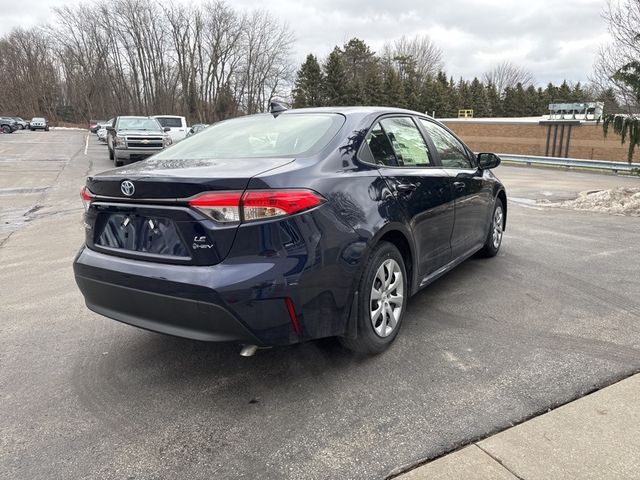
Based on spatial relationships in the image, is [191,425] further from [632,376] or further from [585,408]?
[632,376]

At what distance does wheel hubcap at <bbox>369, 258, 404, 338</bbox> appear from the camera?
317 centimetres

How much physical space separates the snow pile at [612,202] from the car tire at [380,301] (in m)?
7.63

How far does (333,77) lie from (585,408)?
5651 cm

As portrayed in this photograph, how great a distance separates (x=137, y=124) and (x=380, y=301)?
17147 millimetres

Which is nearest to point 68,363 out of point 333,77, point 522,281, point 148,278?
point 148,278

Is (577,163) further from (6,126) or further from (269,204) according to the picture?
(6,126)

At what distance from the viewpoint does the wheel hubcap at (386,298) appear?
125 inches

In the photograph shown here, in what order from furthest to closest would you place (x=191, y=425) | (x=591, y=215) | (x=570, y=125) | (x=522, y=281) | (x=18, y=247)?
(x=570, y=125) < (x=591, y=215) < (x=18, y=247) < (x=522, y=281) < (x=191, y=425)

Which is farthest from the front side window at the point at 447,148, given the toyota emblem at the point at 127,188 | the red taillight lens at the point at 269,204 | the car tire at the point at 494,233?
the toyota emblem at the point at 127,188

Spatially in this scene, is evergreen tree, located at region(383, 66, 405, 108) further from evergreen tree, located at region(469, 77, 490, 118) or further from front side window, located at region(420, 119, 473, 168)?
front side window, located at region(420, 119, 473, 168)

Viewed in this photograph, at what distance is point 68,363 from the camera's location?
129 inches

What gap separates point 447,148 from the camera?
14.6ft

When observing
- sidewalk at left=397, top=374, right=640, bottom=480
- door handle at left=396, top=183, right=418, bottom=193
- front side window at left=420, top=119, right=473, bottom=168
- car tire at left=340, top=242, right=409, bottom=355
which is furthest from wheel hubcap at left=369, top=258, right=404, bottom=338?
front side window at left=420, top=119, right=473, bottom=168

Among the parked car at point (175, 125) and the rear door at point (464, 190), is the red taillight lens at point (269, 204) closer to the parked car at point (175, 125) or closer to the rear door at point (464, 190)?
the rear door at point (464, 190)
